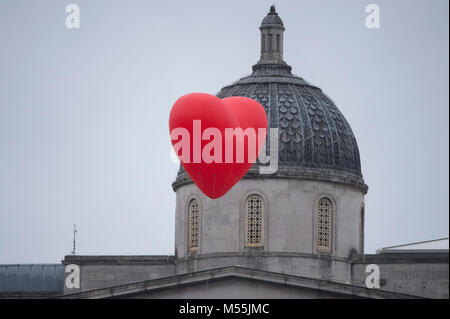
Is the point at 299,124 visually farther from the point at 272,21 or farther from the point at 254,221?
the point at 272,21

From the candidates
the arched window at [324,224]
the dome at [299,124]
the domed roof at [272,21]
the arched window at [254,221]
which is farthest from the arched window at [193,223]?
the domed roof at [272,21]

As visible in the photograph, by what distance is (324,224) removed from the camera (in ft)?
313

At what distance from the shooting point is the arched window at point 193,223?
95.8 m

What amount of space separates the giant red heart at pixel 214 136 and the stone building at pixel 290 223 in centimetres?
1201

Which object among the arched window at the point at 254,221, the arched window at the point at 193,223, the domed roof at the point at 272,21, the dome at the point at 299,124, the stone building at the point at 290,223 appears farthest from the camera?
the domed roof at the point at 272,21

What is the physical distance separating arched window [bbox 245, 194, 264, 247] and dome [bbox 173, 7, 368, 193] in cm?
98

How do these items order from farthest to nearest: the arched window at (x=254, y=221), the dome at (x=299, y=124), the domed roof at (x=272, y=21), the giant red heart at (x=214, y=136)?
the domed roof at (x=272, y=21), the dome at (x=299, y=124), the arched window at (x=254, y=221), the giant red heart at (x=214, y=136)

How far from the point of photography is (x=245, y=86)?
→ 97062 mm

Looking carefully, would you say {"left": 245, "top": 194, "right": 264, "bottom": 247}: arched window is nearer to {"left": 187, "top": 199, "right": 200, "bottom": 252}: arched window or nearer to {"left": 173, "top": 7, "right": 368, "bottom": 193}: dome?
{"left": 173, "top": 7, "right": 368, "bottom": 193}: dome

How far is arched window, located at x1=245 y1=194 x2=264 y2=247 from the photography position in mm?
94688

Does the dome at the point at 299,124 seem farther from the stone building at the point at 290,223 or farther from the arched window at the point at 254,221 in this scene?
the arched window at the point at 254,221

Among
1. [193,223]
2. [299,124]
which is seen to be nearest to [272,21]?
[299,124]
